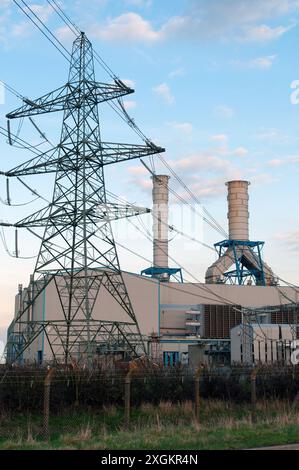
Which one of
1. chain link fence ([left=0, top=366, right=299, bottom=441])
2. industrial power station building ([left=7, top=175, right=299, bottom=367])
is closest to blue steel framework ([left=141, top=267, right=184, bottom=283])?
industrial power station building ([left=7, top=175, right=299, bottom=367])

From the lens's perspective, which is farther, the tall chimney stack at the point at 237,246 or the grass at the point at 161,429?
the tall chimney stack at the point at 237,246

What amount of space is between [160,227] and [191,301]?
33.1 ft

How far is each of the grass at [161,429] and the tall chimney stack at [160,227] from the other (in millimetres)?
50144

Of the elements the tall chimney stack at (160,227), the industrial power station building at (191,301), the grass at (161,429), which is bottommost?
the grass at (161,429)

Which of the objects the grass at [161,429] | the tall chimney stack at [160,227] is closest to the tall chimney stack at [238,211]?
the tall chimney stack at [160,227]

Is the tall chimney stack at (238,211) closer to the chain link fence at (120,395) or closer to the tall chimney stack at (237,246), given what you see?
the tall chimney stack at (237,246)

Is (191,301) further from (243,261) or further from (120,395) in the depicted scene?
(120,395)

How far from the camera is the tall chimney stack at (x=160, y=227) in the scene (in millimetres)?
70812

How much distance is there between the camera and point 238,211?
231 ft

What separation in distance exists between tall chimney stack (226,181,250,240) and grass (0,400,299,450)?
49573 mm

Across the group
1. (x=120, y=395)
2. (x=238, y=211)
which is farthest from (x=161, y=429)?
(x=238, y=211)

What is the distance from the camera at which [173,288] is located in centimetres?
6600

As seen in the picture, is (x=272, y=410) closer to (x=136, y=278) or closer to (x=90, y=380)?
(x=90, y=380)
